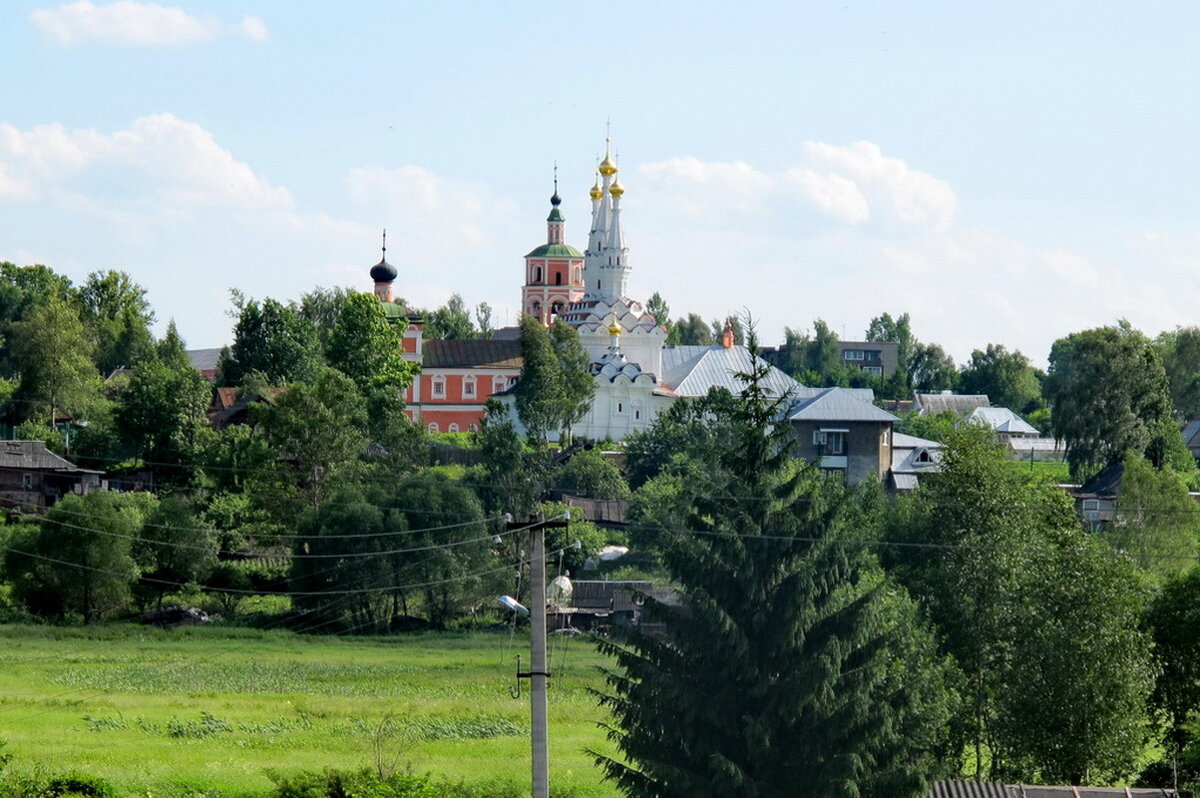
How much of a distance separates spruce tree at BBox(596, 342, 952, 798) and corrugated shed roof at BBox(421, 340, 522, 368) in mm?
70425

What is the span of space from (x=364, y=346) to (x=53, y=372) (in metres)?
13.4

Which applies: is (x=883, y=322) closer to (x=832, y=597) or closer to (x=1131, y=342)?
(x=1131, y=342)

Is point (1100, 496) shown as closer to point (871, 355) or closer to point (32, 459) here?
point (32, 459)

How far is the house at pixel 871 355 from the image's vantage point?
454 ft

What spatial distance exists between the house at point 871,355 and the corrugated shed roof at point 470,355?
47.0 meters

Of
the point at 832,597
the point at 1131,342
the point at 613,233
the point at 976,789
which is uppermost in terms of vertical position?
the point at 613,233

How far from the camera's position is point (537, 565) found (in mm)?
18750

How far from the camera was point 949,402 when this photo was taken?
114 meters

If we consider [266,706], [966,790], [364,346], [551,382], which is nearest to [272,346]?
[364,346]

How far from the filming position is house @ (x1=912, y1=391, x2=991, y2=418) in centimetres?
11269

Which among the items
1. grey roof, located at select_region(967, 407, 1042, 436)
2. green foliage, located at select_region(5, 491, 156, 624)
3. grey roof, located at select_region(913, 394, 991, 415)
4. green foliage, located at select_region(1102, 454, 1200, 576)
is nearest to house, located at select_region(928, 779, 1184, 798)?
green foliage, located at select_region(1102, 454, 1200, 576)

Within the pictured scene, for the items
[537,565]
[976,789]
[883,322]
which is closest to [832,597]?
[976,789]

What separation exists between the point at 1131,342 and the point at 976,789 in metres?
41.4

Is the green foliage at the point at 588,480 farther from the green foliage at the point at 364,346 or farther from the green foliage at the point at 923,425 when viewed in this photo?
the green foliage at the point at 923,425
